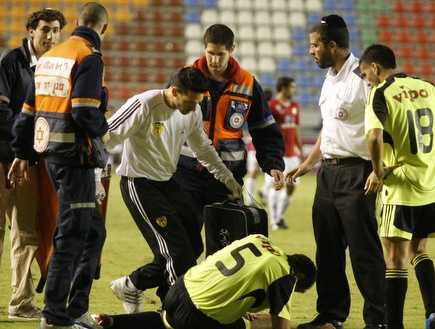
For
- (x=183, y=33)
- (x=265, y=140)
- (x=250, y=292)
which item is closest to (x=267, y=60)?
(x=183, y=33)

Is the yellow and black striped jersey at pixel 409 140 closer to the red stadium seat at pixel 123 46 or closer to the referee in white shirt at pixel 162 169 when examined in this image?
the referee in white shirt at pixel 162 169

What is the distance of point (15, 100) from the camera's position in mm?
6980

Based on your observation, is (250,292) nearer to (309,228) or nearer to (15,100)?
(15,100)

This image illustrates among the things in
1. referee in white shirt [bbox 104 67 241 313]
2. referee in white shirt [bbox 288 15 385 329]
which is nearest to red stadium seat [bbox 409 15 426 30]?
referee in white shirt [bbox 288 15 385 329]

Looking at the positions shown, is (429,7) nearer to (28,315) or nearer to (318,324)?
(318,324)

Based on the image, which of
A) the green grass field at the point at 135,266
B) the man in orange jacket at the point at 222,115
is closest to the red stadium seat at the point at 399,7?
the green grass field at the point at 135,266

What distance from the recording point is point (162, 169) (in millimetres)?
6652

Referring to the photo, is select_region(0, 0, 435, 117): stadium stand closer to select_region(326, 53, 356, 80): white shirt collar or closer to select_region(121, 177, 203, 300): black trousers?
select_region(121, 177, 203, 300): black trousers

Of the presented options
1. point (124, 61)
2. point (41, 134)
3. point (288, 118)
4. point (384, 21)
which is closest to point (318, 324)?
point (41, 134)

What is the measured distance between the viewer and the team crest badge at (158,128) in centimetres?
653

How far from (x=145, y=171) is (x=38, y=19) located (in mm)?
1424

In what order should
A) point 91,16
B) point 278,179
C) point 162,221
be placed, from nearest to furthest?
point 91,16, point 162,221, point 278,179

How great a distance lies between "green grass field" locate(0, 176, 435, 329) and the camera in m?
7.36

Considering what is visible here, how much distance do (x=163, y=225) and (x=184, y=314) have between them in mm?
852
